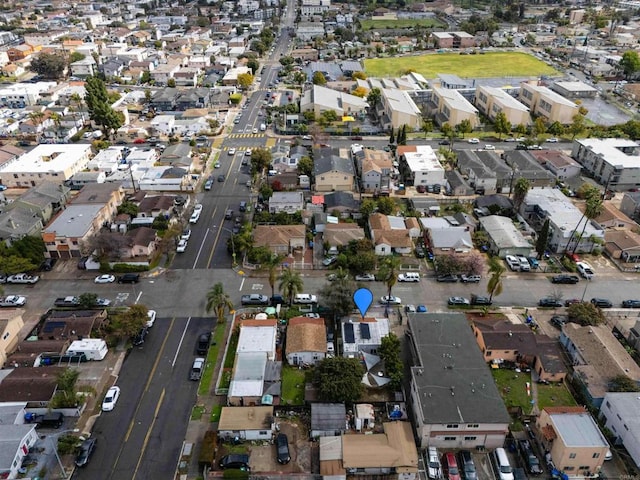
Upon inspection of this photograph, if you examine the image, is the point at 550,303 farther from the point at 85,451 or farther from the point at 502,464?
the point at 85,451

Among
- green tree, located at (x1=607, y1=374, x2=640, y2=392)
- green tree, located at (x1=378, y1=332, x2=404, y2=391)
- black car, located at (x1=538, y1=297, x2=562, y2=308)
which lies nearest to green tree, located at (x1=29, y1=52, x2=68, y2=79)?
green tree, located at (x1=378, y1=332, x2=404, y2=391)

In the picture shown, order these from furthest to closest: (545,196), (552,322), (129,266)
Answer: (545,196) < (129,266) < (552,322)

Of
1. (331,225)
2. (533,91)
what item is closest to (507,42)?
(533,91)

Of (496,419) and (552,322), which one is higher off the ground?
(496,419)

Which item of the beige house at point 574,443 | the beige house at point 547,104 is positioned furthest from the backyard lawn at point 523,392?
the beige house at point 547,104

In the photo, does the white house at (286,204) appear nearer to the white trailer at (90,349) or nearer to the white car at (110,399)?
the white trailer at (90,349)

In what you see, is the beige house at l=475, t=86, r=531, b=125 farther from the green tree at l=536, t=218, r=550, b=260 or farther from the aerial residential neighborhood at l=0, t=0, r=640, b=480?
the green tree at l=536, t=218, r=550, b=260

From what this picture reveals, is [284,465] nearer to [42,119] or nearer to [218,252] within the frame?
[218,252]
